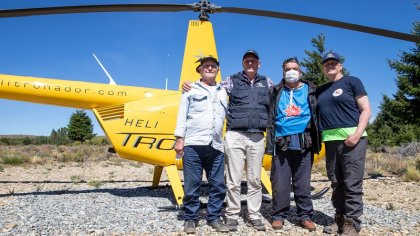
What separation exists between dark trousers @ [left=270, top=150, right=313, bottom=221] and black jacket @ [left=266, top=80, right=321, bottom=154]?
0.44ft

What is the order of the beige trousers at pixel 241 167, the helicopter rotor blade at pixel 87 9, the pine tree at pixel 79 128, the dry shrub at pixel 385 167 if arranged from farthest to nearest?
the pine tree at pixel 79 128, the dry shrub at pixel 385 167, the helicopter rotor blade at pixel 87 9, the beige trousers at pixel 241 167

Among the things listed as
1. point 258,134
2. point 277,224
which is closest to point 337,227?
point 277,224

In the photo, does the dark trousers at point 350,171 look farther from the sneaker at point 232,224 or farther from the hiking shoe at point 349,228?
the sneaker at point 232,224

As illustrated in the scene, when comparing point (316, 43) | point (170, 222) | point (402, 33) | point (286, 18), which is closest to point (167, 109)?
point (170, 222)

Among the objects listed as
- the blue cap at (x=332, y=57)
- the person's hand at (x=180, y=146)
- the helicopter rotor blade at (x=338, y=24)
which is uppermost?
the helicopter rotor blade at (x=338, y=24)

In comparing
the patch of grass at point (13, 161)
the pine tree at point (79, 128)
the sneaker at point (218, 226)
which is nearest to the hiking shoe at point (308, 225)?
the sneaker at point (218, 226)

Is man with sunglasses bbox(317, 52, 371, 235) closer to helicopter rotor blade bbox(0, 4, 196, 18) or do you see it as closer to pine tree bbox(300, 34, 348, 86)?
helicopter rotor blade bbox(0, 4, 196, 18)

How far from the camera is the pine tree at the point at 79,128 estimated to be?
3472cm

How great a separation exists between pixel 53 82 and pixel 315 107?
14.8 ft

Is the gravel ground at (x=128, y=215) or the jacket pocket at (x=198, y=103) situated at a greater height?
the jacket pocket at (x=198, y=103)

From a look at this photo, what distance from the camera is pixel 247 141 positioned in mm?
4105

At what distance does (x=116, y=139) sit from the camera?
5.59 m

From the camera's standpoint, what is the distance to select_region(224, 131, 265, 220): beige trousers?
410 centimetres

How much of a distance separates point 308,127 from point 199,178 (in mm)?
1480
